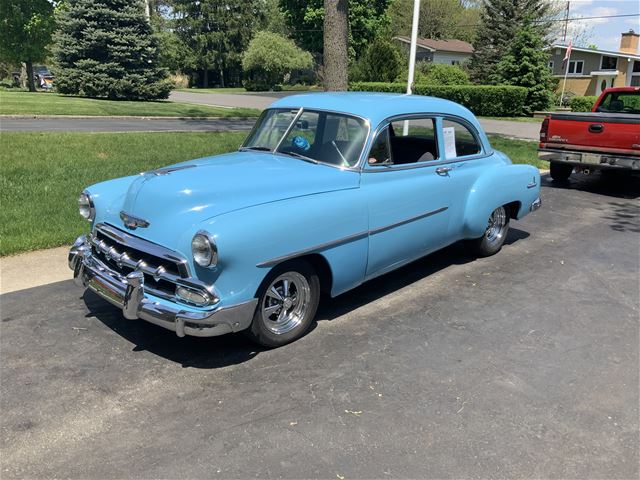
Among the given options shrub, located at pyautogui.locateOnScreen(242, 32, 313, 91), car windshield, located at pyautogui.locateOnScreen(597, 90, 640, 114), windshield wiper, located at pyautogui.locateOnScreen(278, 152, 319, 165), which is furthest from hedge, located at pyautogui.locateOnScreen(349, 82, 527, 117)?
shrub, located at pyautogui.locateOnScreen(242, 32, 313, 91)

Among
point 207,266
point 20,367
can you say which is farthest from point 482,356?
point 20,367

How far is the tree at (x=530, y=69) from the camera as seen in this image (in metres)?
29.8

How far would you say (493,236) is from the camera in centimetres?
626

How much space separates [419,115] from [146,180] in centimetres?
258

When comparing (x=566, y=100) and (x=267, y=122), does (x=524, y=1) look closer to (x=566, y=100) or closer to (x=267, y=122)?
(x=566, y=100)

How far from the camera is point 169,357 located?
3.81 m

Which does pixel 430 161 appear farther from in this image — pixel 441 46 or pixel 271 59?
pixel 441 46

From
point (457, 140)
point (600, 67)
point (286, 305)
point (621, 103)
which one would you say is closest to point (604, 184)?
point (621, 103)

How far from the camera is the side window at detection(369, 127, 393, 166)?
4496 millimetres

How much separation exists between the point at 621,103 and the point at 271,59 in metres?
43.3

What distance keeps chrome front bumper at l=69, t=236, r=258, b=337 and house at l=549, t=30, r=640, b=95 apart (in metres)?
47.7

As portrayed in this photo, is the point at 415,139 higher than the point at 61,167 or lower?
higher

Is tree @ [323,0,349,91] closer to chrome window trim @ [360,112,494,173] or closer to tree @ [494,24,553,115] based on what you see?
chrome window trim @ [360,112,494,173]

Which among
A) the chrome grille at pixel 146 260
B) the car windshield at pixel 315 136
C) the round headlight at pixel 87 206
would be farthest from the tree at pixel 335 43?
the chrome grille at pixel 146 260
